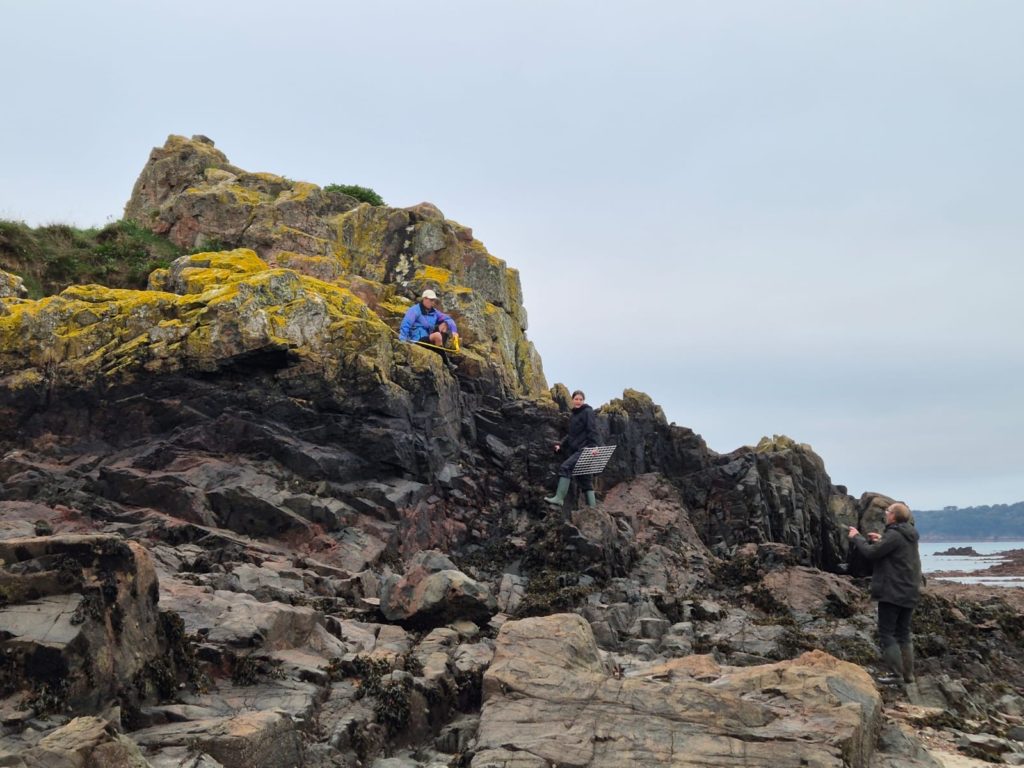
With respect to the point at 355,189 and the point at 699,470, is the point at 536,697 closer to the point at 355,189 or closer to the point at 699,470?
the point at 699,470

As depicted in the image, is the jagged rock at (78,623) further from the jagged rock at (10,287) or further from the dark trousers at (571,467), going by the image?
the jagged rock at (10,287)

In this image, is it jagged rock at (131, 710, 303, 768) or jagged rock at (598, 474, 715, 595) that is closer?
jagged rock at (131, 710, 303, 768)

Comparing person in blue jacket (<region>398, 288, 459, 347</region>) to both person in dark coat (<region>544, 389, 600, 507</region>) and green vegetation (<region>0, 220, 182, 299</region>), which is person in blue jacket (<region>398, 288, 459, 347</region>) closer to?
person in dark coat (<region>544, 389, 600, 507</region>)

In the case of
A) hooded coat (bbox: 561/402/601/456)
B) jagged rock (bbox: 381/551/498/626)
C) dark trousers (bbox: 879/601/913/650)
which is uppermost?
hooded coat (bbox: 561/402/601/456)

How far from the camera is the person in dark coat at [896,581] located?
49.3 feet

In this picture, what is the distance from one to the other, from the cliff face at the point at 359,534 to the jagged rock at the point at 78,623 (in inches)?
1.2

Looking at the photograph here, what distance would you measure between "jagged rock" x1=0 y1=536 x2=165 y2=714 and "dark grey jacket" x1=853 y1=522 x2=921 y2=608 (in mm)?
12449

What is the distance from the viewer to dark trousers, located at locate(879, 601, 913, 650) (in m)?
15.5

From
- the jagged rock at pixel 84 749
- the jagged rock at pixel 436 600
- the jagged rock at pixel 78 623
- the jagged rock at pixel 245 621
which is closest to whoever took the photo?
the jagged rock at pixel 84 749

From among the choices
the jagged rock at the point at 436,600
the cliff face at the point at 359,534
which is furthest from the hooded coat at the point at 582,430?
the jagged rock at the point at 436,600

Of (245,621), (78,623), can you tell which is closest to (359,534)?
(245,621)

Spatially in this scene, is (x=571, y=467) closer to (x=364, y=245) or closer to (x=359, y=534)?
(x=359, y=534)

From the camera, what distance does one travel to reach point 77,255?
3073 cm

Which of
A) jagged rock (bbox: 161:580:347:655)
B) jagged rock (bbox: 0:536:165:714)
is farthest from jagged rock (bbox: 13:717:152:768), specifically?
jagged rock (bbox: 161:580:347:655)
